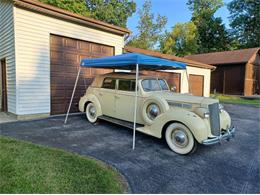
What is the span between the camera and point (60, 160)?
355cm

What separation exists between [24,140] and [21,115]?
2.63 meters

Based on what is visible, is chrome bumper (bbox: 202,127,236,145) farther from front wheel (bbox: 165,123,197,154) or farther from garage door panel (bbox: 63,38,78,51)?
garage door panel (bbox: 63,38,78,51)

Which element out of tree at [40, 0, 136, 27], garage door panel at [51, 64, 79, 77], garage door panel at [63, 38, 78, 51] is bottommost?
garage door panel at [51, 64, 79, 77]

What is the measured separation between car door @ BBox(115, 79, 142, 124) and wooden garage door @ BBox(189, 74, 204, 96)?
34.6 ft

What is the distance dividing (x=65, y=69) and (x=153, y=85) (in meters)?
4.29

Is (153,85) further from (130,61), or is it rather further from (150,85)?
(130,61)

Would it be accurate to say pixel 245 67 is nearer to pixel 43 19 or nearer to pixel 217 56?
pixel 217 56

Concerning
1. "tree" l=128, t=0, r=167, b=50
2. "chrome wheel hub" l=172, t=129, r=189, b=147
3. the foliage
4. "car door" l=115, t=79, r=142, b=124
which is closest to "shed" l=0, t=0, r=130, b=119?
"car door" l=115, t=79, r=142, b=124

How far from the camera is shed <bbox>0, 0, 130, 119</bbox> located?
267 inches

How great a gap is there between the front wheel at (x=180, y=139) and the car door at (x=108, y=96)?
7.18 feet

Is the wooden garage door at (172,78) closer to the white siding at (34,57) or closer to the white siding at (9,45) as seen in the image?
the white siding at (34,57)

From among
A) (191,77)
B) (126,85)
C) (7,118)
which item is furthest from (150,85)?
(191,77)

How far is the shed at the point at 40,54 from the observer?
679 cm

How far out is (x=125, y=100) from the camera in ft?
18.5
